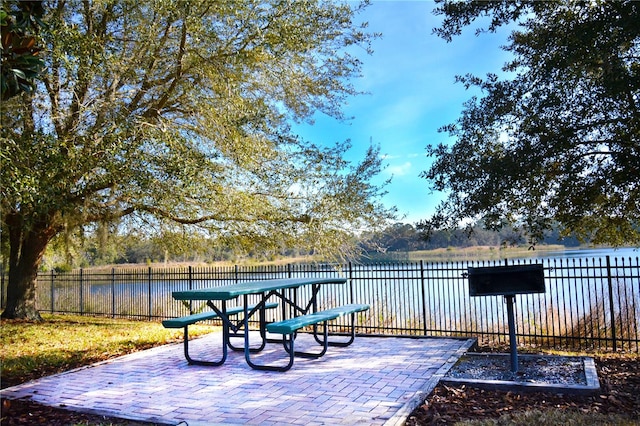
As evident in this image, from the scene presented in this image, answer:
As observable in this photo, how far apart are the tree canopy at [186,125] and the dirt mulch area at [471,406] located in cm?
357

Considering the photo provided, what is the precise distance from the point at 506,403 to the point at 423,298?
4.64m

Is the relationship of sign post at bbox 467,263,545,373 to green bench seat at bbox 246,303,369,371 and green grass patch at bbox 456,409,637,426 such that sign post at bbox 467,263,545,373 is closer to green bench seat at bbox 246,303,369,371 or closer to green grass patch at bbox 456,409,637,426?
green grass patch at bbox 456,409,637,426

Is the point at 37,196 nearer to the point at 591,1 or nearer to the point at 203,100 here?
the point at 203,100

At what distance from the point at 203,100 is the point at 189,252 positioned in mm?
4694

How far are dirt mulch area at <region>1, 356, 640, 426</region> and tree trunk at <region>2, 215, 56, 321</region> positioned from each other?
325 inches

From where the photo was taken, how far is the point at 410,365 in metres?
6.36

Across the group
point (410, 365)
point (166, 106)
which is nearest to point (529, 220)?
point (410, 365)

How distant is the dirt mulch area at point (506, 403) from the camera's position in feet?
14.6

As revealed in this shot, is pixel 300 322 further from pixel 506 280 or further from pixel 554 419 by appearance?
pixel 554 419

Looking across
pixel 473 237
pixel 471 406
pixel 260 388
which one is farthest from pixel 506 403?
pixel 473 237

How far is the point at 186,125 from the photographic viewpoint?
993 cm

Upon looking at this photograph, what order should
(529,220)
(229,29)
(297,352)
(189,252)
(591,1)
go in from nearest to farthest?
(591,1)
(529,220)
(297,352)
(229,29)
(189,252)

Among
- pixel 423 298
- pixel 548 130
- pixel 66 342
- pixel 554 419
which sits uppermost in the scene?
pixel 548 130

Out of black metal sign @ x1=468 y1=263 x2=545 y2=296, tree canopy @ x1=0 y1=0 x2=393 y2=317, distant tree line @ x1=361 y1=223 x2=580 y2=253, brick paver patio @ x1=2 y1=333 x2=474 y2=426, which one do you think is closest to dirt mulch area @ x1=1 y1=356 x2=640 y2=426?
brick paver patio @ x1=2 y1=333 x2=474 y2=426
